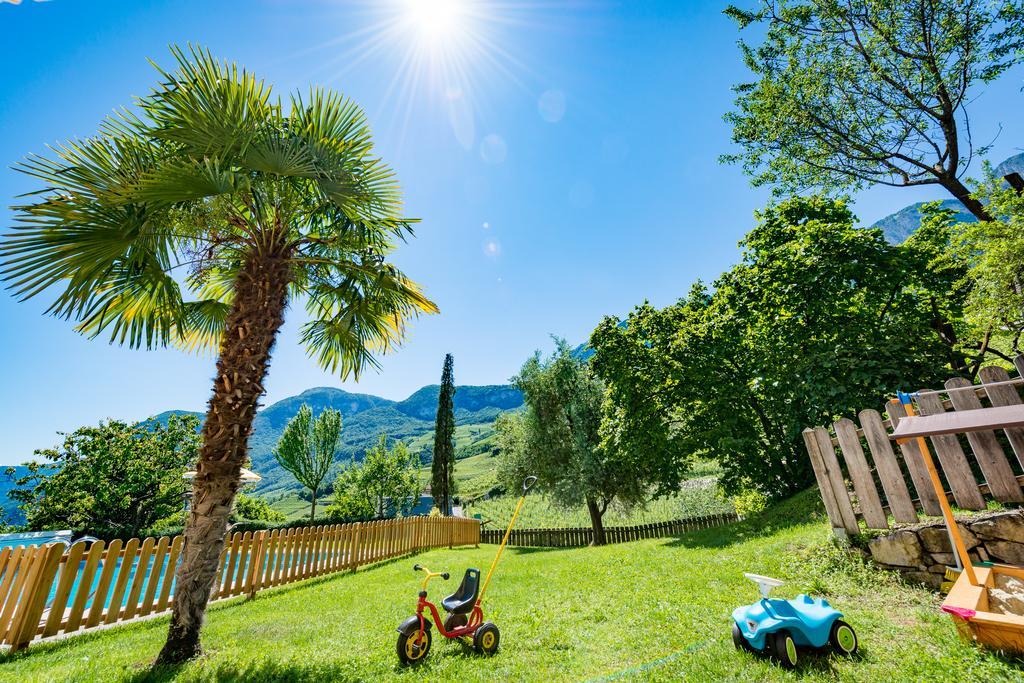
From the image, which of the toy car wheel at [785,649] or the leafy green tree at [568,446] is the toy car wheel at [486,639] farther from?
the leafy green tree at [568,446]

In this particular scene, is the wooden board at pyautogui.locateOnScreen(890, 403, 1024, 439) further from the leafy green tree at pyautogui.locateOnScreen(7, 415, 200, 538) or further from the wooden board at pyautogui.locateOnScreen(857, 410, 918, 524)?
the leafy green tree at pyautogui.locateOnScreen(7, 415, 200, 538)

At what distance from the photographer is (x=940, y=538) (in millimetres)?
4215

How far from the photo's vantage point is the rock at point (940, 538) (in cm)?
410

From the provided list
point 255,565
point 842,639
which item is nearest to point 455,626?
point 842,639

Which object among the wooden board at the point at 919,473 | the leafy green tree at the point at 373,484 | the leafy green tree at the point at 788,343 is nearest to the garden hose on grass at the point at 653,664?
the wooden board at the point at 919,473

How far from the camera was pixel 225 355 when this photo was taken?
4.95 m

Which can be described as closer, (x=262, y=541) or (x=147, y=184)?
(x=147, y=184)

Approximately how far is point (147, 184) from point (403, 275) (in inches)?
129

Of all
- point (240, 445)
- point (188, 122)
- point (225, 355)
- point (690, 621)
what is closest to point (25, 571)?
point (240, 445)

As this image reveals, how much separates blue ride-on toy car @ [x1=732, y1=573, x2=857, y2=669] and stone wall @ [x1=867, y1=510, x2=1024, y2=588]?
6.45 feet

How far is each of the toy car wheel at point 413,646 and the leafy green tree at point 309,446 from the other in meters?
25.3

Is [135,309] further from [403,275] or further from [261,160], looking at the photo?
[403,275]

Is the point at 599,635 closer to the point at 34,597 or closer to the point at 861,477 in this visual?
the point at 861,477

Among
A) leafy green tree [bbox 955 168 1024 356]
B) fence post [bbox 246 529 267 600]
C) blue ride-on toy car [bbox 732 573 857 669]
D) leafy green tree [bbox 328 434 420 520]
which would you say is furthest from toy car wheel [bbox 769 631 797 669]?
leafy green tree [bbox 328 434 420 520]
